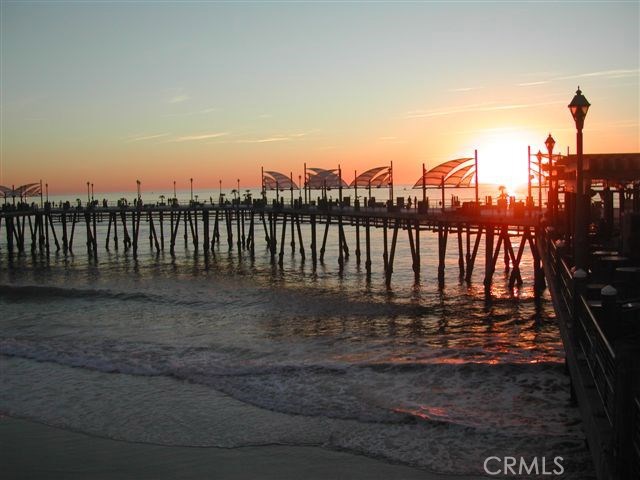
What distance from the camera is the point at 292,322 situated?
22719 millimetres

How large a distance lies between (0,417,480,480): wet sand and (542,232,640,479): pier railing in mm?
2786

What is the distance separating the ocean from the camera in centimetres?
1130

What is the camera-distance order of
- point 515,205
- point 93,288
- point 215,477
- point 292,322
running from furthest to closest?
1. point 93,288
2. point 515,205
3. point 292,322
4. point 215,477

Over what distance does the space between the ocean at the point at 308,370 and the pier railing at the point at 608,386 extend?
2078mm

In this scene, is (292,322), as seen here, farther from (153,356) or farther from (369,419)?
(369,419)

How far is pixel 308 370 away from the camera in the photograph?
1557cm

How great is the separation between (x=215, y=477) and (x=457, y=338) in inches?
430

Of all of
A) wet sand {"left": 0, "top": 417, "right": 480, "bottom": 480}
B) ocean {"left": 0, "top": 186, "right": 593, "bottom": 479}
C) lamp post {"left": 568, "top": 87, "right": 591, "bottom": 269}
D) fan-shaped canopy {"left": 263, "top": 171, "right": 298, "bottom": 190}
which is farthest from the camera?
fan-shaped canopy {"left": 263, "top": 171, "right": 298, "bottom": 190}

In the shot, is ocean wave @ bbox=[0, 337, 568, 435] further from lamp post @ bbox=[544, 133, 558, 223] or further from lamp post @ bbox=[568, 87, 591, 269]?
lamp post @ bbox=[544, 133, 558, 223]

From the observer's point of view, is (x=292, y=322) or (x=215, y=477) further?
(x=292, y=322)

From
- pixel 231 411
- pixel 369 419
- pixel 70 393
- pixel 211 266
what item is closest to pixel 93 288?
pixel 211 266

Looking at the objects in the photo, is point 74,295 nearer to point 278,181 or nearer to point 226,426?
point 226,426

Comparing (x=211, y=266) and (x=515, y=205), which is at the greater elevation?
(x=515, y=205)

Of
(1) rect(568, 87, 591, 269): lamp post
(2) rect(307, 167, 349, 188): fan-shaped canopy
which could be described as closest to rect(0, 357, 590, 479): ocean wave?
(1) rect(568, 87, 591, 269): lamp post
